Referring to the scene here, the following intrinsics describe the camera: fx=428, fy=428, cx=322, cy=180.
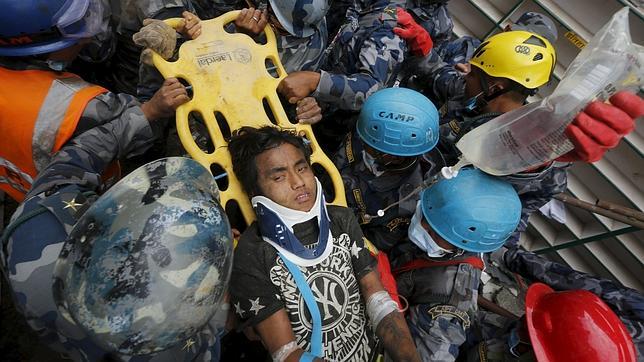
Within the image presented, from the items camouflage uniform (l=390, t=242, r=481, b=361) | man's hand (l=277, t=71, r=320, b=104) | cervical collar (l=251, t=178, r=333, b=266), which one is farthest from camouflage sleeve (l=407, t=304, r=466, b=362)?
man's hand (l=277, t=71, r=320, b=104)

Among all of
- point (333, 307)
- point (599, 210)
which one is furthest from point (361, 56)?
point (599, 210)

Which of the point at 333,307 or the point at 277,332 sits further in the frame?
the point at 333,307

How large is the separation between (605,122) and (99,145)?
2180 mm

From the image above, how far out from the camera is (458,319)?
7.14 feet

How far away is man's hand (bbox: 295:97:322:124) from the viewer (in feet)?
8.25

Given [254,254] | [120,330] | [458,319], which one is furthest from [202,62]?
[458,319]

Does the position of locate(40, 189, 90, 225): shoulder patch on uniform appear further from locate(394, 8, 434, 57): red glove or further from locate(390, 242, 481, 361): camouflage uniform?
locate(394, 8, 434, 57): red glove

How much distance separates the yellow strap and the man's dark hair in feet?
0.18

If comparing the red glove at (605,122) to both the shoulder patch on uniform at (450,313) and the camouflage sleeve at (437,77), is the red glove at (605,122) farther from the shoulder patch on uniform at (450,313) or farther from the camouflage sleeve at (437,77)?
the camouflage sleeve at (437,77)

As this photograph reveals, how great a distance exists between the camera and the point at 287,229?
6.54ft

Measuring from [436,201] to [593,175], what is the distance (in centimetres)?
250

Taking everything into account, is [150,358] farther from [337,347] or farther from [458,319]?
[458,319]

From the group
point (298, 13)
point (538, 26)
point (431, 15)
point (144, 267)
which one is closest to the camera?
point (144, 267)

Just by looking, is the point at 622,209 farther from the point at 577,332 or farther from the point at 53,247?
the point at 53,247
